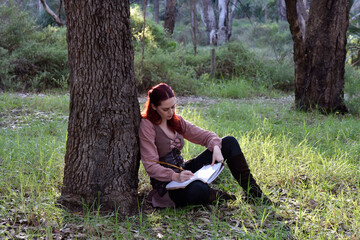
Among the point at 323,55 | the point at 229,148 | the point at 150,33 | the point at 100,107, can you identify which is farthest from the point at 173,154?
the point at 150,33

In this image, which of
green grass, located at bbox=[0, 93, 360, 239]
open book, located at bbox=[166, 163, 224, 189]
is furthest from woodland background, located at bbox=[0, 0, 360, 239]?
open book, located at bbox=[166, 163, 224, 189]

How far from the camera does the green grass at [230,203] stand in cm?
325

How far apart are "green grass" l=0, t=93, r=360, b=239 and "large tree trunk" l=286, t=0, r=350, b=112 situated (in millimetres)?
1420

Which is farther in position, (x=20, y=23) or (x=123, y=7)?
(x=20, y=23)

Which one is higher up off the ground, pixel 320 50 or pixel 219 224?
pixel 320 50

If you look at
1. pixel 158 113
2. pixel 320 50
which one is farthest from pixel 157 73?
pixel 158 113

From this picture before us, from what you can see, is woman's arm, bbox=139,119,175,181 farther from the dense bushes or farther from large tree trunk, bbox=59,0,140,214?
the dense bushes

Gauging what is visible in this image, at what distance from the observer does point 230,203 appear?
3900 millimetres

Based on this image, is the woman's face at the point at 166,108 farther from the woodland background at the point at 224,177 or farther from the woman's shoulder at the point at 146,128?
the woodland background at the point at 224,177

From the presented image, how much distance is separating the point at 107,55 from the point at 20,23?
8675 mm

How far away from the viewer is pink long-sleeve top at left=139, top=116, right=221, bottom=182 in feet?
11.7

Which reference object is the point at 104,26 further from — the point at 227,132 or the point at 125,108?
the point at 227,132

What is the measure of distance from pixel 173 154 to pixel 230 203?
73 centimetres

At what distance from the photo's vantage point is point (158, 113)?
12.3ft
